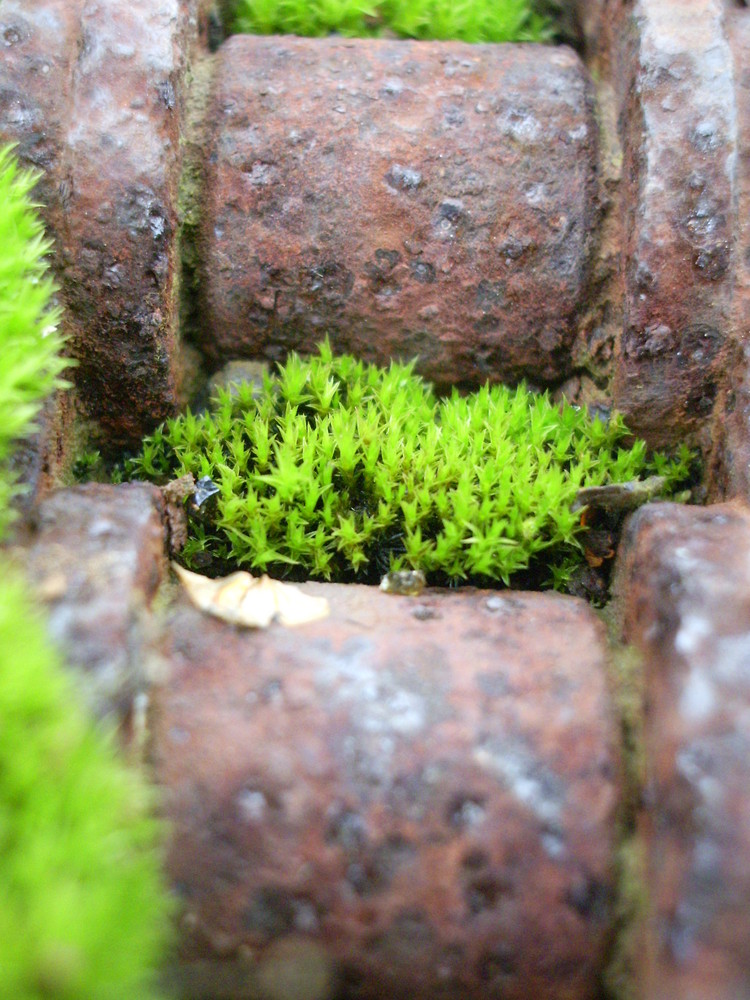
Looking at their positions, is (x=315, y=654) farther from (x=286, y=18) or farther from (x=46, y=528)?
(x=286, y=18)

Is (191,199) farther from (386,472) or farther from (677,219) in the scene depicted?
(677,219)

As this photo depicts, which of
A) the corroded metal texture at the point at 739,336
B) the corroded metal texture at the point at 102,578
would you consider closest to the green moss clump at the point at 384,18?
the corroded metal texture at the point at 739,336

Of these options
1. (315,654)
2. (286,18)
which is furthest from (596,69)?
(315,654)

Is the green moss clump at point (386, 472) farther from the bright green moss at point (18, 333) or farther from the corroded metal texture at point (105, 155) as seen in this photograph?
the bright green moss at point (18, 333)

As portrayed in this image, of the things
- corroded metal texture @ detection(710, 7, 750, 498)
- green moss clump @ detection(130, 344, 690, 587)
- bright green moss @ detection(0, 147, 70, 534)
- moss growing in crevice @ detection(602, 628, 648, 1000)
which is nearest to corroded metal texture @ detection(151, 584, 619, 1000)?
moss growing in crevice @ detection(602, 628, 648, 1000)

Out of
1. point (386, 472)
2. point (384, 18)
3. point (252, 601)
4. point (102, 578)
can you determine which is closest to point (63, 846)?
point (102, 578)

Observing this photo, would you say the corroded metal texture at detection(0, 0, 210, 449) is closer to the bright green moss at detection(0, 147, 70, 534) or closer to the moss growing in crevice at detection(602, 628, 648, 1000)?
the bright green moss at detection(0, 147, 70, 534)
